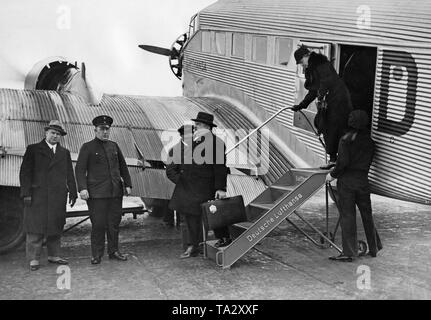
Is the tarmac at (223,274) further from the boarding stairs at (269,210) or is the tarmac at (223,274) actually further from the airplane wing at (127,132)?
the airplane wing at (127,132)

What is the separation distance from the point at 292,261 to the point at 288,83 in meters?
3.20

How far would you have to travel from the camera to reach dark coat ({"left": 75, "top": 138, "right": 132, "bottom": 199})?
8.20 meters

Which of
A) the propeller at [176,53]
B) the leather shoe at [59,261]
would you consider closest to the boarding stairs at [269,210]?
the leather shoe at [59,261]

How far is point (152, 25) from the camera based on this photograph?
1580 inches

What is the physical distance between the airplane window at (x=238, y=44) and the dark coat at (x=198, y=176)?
4.07 m

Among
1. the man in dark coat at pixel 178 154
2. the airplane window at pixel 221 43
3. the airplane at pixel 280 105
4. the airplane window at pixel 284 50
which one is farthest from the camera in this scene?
the airplane window at pixel 221 43

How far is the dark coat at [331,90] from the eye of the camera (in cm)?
853

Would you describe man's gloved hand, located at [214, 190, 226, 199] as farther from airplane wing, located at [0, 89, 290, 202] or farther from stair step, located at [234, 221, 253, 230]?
airplane wing, located at [0, 89, 290, 202]

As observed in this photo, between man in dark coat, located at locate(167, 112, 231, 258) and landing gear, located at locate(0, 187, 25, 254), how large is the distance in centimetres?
226

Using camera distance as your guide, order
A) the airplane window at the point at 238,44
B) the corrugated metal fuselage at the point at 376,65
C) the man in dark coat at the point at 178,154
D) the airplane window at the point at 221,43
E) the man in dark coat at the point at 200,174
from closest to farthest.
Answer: the corrugated metal fuselage at the point at 376,65 → the man in dark coat at the point at 200,174 → the man in dark coat at the point at 178,154 → the airplane window at the point at 238,44 → the airplane window at the point at 221,43

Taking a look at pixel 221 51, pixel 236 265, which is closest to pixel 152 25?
pixel 221 51

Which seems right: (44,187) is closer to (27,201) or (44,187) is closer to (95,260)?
(27,201)

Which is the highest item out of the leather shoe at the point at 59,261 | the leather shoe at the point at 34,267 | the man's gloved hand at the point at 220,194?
the man's gloved hand at the point at 220,194

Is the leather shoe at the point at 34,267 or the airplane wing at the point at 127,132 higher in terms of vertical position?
the airplane wing at the point at 127,132
